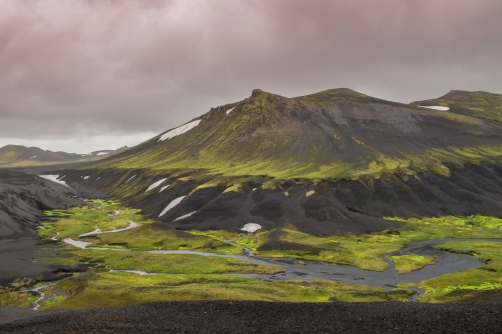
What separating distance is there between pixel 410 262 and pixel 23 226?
99.7 metres

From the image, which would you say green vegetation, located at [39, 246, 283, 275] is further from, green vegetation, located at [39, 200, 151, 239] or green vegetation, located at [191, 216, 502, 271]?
green vegetation, located at [39, 200, 151, 239]

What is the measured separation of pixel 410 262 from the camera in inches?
3349

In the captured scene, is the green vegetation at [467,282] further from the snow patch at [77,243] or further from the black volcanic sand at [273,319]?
the snow patch at [77,243]

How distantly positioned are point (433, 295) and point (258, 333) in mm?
32538

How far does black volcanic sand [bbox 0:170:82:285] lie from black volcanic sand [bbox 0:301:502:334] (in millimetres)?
32736

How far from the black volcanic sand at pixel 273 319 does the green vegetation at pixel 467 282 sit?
12863mm

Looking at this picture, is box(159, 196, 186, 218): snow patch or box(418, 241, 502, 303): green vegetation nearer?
box(418, 241, 502, 303): green vegetation

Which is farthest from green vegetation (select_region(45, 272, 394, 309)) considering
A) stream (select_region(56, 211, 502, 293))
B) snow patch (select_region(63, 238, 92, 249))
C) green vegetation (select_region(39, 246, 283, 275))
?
snow patch (select_region(63, 238, 92, 249))

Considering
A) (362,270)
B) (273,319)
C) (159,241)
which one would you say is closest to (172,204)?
(159,241)

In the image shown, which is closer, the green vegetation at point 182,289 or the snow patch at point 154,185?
the green vegetation at point 182,289

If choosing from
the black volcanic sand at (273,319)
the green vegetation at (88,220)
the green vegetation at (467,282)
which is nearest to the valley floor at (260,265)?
the green vegetation at (467,282)

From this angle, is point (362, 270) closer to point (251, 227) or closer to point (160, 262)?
point (160, 262)

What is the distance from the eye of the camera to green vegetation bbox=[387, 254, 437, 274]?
3168 inches

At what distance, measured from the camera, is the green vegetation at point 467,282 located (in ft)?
189
